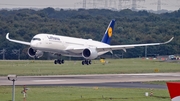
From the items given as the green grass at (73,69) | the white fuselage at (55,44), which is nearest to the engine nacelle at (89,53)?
the white fuselage at (55,44)

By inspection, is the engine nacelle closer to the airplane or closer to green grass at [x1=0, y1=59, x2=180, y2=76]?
the airplane

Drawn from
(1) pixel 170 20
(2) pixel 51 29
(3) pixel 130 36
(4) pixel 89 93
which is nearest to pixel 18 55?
(2) pixel 51 29

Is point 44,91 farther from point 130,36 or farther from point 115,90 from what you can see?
point 130,36

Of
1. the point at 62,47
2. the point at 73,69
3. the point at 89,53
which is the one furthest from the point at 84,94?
the point at 89,53

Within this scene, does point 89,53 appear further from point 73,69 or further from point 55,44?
point 73,69

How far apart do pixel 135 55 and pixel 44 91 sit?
83868mm

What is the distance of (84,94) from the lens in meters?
39.9

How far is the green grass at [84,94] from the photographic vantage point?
37019 mm

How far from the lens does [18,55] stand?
115875 mm

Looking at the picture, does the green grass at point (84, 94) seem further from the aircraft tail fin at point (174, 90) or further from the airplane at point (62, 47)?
the airplane at point (62, 47)

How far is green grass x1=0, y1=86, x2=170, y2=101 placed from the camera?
37019 millimetres

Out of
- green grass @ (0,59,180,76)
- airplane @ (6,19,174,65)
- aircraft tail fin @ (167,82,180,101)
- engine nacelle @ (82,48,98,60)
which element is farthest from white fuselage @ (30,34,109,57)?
aircraft tail fin @ (167,82,180,101)

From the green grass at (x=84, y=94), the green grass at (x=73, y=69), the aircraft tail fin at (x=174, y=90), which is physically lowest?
the aircraft tail fin at (x=174, y=90)

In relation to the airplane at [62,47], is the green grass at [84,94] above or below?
below
